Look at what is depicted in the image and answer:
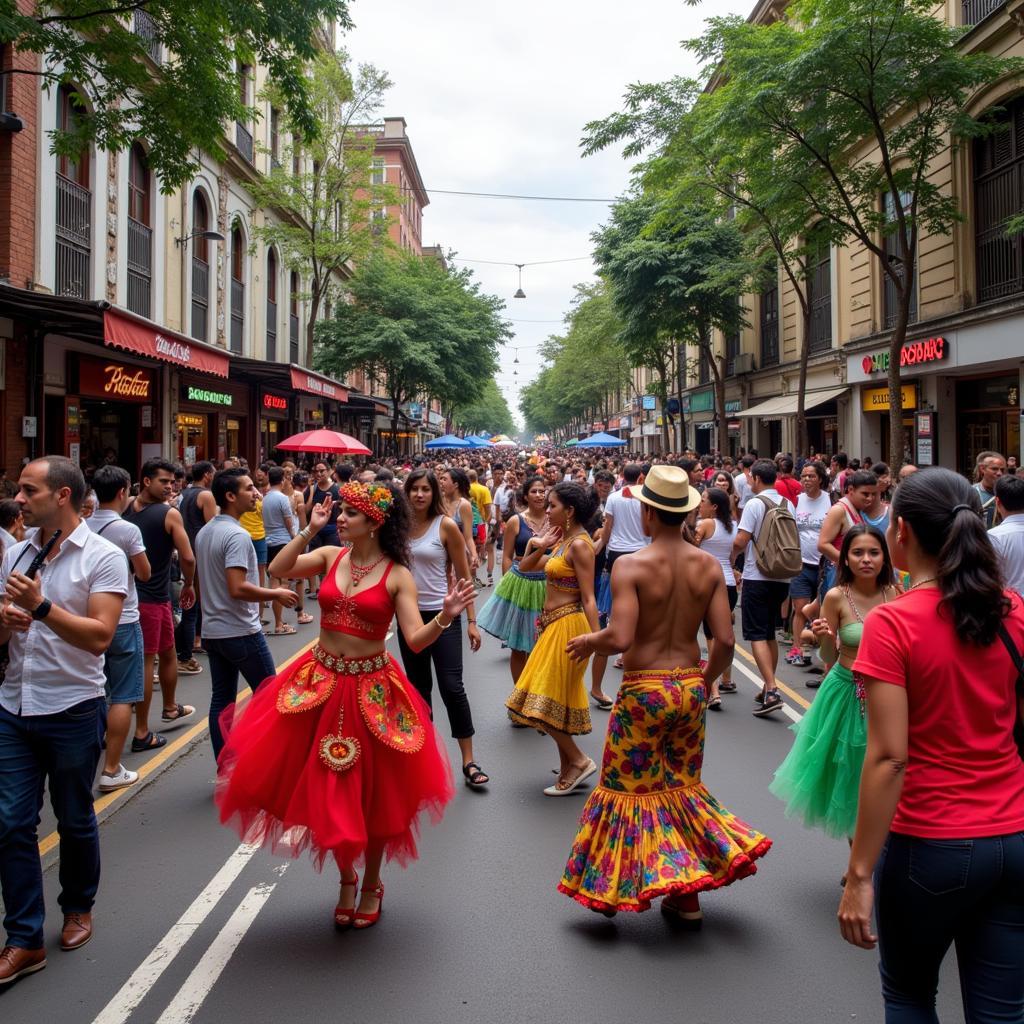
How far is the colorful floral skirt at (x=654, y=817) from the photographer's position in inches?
157

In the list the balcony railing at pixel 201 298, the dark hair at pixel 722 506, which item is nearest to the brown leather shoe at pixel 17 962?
the dark hair at pixel 722 506

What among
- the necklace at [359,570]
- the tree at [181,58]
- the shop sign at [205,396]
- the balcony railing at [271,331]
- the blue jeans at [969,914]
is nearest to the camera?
the blue jeans at [969,914]

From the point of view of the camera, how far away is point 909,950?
8.07 feet

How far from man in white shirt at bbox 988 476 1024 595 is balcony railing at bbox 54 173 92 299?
1577 centimetres

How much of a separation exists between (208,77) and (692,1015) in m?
10.3

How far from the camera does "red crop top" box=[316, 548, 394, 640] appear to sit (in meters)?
4.30

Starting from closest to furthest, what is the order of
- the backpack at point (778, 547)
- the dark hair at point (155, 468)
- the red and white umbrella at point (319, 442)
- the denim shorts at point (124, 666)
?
the denim shorts at point (124, 666) → the dark hair at point (155, 468) → the backpack at point (778, 547) → the red and white umbrella at point (319, 442)

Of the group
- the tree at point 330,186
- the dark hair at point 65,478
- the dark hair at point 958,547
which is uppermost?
the tree at point 330,186

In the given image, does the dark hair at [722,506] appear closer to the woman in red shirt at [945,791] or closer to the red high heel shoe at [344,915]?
the red high heel shoe at [344,915]

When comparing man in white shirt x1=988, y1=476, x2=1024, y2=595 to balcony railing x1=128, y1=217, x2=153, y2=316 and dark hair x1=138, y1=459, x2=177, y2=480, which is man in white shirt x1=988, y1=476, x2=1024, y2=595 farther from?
balcony railing x1=128, y1=217, x2=153, y2=316

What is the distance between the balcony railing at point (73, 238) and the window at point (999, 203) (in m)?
16.7

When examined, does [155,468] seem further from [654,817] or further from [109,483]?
[654,817]

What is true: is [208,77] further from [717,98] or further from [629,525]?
[717,98]

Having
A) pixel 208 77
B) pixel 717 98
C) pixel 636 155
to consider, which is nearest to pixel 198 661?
pixel 208 77
